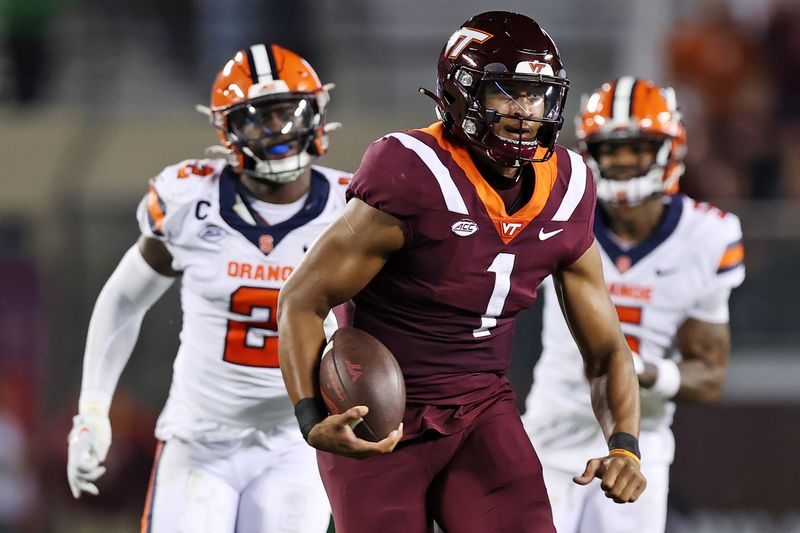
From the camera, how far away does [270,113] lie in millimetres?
3924

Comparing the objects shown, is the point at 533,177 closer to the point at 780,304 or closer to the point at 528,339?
the point at 528,339

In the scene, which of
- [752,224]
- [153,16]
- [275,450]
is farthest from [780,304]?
[153,16]

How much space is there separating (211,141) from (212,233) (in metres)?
3.43

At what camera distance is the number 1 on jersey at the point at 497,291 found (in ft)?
10.1

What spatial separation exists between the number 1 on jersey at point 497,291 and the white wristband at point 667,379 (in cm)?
109

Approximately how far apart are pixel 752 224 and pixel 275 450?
3220 mm

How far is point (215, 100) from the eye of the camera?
159 inches

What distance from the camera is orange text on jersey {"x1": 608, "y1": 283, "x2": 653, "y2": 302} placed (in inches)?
170

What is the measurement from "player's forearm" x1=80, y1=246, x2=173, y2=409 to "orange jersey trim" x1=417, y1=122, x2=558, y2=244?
1.22 metres

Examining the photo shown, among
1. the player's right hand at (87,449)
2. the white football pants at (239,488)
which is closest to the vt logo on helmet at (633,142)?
the white football pants at (239,488)

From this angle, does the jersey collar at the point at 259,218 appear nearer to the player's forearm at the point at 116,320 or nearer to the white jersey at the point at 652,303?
the player's forearm at the point at 116,320

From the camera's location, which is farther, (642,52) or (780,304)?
(642,52)

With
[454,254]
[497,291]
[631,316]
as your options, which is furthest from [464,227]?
[631,316]

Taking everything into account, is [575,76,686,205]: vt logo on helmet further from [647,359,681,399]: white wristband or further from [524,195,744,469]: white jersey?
[647,359,681,399]: white wristband
